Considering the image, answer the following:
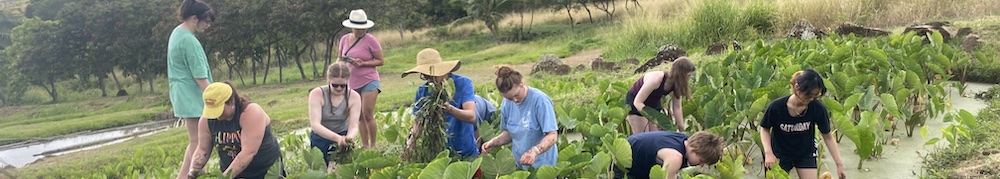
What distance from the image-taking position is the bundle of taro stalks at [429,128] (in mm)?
2934

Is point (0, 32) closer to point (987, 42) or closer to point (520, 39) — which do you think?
point (520, 39)

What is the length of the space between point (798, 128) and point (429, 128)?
156cm

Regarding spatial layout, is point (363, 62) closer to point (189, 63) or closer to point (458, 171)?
point (189, 63)

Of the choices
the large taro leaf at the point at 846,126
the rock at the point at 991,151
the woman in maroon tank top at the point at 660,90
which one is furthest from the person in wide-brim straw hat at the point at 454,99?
the rock at the point at 991,151

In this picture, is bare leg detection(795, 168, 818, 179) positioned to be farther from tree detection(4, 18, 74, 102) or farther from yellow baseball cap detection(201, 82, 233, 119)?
tree detection(4, 18, 74, 102)

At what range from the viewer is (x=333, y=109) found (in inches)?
136

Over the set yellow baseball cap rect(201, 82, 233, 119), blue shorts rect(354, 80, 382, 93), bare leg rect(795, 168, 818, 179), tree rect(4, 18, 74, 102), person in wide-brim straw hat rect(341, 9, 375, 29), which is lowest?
tree rect(4, 18, 74, 102)

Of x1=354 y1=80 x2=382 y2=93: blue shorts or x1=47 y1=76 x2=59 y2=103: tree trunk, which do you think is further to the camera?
x1=47 y1=76 x2=59 y2=103: tree trunk

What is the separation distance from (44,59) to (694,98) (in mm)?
20470

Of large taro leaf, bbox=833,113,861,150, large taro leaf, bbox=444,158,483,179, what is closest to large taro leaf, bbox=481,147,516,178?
large taro leaf, bbox=444,158,483,179

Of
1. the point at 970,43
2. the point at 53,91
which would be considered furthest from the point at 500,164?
the point at 53,91

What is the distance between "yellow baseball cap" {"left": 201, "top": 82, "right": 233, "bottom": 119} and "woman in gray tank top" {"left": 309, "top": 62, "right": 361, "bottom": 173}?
0.55 m

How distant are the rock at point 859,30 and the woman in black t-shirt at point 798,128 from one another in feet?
22.8

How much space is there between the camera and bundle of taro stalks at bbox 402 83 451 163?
2934 mm
